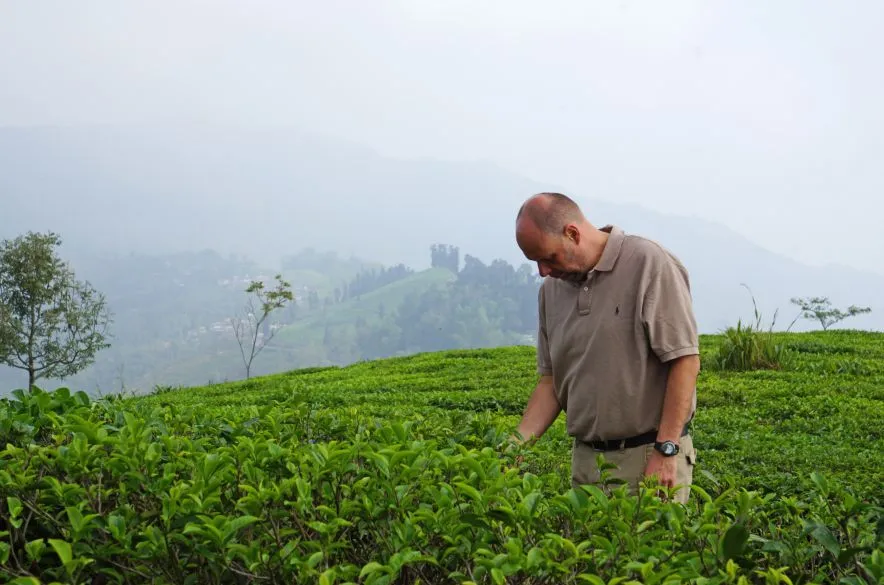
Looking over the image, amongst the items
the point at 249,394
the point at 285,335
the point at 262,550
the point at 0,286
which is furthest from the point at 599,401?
the point at 285,335

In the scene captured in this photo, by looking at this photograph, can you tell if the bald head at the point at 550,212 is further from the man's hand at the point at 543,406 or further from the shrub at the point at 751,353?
the shrub at the point at 751,353

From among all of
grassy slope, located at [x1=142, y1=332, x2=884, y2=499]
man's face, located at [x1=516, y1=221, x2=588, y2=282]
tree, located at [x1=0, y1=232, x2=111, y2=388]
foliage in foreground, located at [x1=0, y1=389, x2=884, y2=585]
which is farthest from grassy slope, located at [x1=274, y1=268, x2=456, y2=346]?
foliage in foreground, located at [x1=0, y1=389, x2=884, y2=585]

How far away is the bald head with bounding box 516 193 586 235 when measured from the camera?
337 centimetres

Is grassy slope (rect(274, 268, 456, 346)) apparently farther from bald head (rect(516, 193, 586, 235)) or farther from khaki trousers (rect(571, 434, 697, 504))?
bald head (rect(516, 193, 586, 235))

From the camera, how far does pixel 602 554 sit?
2.14 metres

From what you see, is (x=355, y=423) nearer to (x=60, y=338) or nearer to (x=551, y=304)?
(x=551, y=304)

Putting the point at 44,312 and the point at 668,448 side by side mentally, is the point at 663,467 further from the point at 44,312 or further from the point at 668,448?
the point at 44,312

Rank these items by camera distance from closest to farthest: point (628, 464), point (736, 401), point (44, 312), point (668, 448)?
point (668, 448)
point (628, 464)
point (736, 401)
point (44, 312)

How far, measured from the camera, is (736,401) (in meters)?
9.56

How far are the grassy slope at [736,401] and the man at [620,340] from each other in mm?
540

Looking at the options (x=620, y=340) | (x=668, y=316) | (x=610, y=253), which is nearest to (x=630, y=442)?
(x=620, y=340)

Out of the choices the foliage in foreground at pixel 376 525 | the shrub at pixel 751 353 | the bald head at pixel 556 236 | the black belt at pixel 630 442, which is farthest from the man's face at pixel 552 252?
the shrub at pixel 751 353

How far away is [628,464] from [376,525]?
60.5 inches

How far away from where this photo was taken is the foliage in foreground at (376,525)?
2086 millimetres
